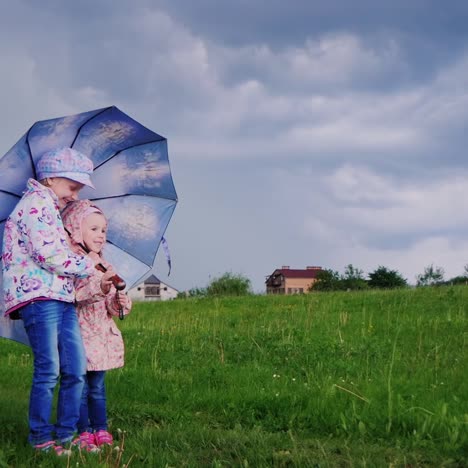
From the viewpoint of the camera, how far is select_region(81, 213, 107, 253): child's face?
5.02 m

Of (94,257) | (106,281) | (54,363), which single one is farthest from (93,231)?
(54,363)

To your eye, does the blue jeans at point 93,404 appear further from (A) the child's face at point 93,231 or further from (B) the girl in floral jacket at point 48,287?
(A) the child's face at point 93,231

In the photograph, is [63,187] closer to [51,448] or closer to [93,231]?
[93,231]

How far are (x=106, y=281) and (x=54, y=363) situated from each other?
0.70 metres

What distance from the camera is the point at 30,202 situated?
476cm

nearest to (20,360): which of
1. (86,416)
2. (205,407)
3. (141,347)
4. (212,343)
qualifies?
(141,347)

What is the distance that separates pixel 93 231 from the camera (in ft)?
16.5

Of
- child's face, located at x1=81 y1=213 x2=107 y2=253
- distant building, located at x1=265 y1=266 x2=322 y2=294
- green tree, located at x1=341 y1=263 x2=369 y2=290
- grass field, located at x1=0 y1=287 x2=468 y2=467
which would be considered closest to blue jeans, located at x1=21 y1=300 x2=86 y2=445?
grass field, located at x1=0 y1=287 x2=468 y2=467

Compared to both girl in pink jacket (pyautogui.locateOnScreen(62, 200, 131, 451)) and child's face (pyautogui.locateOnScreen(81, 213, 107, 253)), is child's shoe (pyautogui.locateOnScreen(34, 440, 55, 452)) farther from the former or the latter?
child's face (pyautogui.locateOnScreen(81, 213, 107, 253))

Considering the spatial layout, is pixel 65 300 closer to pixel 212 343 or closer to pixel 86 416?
pixel 86 416

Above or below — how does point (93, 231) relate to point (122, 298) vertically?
above

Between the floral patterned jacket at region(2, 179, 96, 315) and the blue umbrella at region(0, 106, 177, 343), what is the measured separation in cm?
54

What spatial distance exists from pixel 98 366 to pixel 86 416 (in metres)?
0.48

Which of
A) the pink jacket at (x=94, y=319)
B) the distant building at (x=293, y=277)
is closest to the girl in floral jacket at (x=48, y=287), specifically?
the pink jacket at (x=94, y=319)
